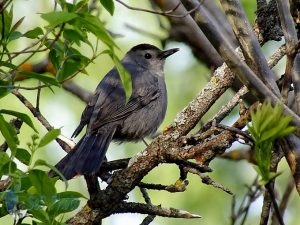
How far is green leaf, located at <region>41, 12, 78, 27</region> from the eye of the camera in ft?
7.55

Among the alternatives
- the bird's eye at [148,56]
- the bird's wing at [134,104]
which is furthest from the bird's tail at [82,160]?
the bird's eye at [148,56]

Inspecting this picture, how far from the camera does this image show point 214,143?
118 inches

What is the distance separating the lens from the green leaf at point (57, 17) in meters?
2.30

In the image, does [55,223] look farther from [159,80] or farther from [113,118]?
[159,80]

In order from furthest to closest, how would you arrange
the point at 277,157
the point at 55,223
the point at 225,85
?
the point at 225,85 → the point at 277,157 → the point at 55,223

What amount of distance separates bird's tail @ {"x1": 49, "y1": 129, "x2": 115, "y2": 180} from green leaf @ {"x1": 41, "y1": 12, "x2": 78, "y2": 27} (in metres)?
1.31

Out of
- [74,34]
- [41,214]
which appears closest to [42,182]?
[41,214]

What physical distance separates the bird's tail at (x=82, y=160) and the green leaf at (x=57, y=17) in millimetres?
1313

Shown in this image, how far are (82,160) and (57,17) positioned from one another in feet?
6.06

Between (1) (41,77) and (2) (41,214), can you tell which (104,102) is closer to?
(1) (41,77)

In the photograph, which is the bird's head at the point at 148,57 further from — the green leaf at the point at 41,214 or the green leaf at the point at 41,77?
the green leaf at the point at 41,214

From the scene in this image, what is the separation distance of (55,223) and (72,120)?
5115 mm

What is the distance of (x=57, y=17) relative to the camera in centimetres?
232

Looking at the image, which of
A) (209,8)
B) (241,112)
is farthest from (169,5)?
(241,112)
